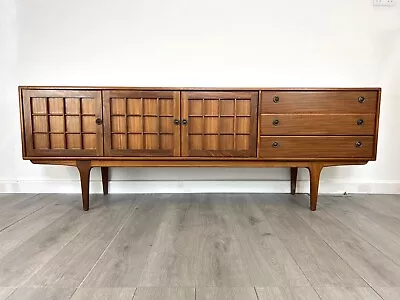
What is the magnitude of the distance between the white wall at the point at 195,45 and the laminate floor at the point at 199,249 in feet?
2.49

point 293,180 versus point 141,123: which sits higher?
point 141,123

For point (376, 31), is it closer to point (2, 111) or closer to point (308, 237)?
point (308, 237)

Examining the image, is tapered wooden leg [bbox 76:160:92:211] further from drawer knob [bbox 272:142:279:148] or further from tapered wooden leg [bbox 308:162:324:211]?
tapered wooden leg [bbox 308:162:324:211]

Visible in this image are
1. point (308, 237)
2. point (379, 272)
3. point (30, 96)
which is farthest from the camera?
point (30, 96)

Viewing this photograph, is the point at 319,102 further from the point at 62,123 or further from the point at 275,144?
the point at 62,123

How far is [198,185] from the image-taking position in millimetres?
2037

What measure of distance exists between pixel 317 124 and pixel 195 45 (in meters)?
0.91

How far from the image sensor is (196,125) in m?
1.57

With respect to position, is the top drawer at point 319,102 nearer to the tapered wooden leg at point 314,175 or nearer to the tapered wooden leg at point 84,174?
the tapered wooden leg at point 314,175

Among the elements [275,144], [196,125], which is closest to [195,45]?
[196,125]

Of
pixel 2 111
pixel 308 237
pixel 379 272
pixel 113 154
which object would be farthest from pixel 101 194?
pixel 379 272

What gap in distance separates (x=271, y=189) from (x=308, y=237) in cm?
76

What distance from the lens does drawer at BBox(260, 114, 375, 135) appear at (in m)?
1.57

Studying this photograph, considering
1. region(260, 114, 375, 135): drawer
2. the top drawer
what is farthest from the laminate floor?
the top drawer
